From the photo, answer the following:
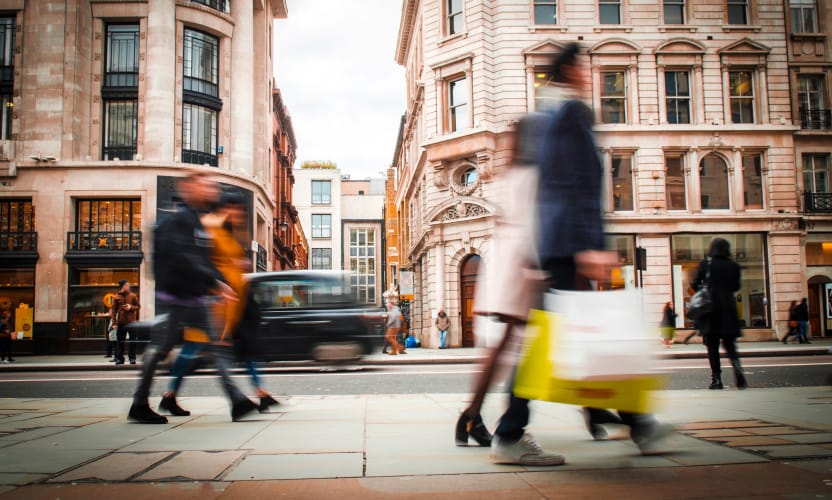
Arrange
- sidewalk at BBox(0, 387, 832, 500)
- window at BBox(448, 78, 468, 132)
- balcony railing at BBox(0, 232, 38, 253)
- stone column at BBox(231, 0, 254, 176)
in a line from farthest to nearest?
stone column at BBox(231, 0, 254, 176) → window at BBox(448, 78, 468, 132) → balcony railing at BBox(0, 232, 38, 253) → sidewalk at BBox(0, 387, 832, 500)

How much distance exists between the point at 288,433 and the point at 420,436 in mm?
966

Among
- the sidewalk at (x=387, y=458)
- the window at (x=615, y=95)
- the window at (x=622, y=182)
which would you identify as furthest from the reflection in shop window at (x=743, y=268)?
the sidewalk at (x=387, y=458)

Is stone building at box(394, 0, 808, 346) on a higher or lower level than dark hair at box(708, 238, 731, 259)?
higher

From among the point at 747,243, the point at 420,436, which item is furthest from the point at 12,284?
the point at 747,243

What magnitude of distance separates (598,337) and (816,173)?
31654mm

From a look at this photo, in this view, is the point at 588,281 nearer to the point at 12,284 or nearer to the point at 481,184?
the point at 481,184

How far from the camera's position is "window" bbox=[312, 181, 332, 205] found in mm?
94500

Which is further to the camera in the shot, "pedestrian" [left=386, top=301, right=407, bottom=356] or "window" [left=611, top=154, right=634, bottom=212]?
"window" [left=611, top=154, right=634, bottom=212]

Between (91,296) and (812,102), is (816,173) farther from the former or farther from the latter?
(91,296)

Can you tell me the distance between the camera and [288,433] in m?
4.68

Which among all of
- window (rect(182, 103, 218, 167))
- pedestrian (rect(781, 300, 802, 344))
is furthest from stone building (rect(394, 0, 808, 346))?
window (rect(182, 103, 218, 167))

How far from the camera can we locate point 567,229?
343 centimetres

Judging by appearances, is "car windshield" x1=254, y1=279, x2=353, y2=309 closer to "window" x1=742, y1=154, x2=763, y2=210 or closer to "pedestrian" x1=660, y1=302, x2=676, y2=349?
"pedestrian" x1=660, y1=302, x2=676, y2=349

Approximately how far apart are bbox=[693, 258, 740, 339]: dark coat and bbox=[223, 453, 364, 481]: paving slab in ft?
18.7
